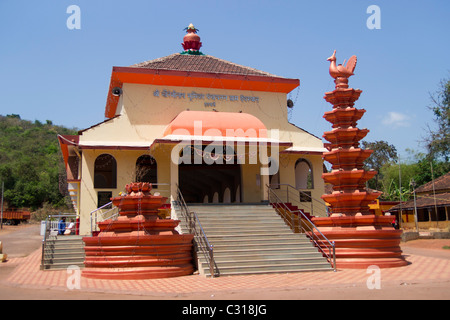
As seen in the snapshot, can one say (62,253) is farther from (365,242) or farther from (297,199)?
(297,199)

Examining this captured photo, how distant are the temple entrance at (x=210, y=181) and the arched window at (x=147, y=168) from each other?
1797 millimetres

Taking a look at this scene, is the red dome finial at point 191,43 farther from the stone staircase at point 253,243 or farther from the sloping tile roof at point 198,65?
the stone staircase at point 253,243

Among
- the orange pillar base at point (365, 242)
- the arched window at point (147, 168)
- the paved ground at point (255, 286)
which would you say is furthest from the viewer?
the arched window at point (147, 168)

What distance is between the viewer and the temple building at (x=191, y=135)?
18953mm

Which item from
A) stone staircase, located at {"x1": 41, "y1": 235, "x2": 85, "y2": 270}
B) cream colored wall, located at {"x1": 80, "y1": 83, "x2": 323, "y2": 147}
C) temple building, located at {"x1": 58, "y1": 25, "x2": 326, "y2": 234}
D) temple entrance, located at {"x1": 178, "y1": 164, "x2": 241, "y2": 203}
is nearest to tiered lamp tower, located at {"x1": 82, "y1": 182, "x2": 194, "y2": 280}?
stone staircase, located at {"x1": 41, "y1": 235, "x2": 85, "y2": 270}

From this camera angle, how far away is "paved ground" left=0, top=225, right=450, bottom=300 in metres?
8.79

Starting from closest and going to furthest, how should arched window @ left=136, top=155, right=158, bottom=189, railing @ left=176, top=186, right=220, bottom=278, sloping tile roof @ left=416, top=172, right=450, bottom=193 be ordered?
railing @ left=176, top=186, right=220, bottom=278
arched window @ left=136, top=155, right=158, bottom=189
sloping tile roof @ left=416, top=172, right=450, bottom=193

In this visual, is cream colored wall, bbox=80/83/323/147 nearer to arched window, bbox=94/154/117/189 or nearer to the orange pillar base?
arched window, bbox=94/154/117/189

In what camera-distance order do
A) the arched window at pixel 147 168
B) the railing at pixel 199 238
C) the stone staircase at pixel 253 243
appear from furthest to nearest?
the arched window at pixel 147 168 < the stone staircase at pixel 253 243 < the railing at pixel 199 238

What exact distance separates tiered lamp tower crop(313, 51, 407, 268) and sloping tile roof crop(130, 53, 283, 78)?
7.14 metres

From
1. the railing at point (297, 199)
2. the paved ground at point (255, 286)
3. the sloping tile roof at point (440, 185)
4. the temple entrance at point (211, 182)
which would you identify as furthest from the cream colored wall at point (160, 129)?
the sloping tile roof at point (440, 185)
